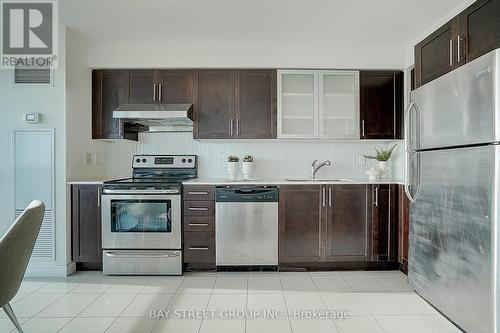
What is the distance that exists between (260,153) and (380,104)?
1.47 m

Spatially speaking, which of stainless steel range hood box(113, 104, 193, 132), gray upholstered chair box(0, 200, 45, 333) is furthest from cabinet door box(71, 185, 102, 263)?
gray upholstered chair box(0, 200, 45, 333)

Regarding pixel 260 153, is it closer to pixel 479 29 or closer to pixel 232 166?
pixel 232 166

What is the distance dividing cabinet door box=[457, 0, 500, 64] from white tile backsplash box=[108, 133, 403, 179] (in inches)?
64.6

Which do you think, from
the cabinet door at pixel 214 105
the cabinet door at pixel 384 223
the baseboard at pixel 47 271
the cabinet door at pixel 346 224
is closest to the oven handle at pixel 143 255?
the baseboard at pixel 47 271

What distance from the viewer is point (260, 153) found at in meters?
3.76

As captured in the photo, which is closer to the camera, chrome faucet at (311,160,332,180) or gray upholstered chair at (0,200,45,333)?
gray upholstered chair at (0,200,45,333)

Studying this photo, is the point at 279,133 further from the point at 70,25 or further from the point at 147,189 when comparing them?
the point at 70,25

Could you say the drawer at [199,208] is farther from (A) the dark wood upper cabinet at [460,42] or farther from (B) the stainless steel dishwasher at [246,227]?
(A) the dark wood upper cabinet at [460,42]

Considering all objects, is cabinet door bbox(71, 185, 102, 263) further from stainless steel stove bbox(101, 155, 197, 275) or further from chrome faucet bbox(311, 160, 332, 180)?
chrome faucet bbox(311, 160, 332, 180)

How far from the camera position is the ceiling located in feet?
8.34

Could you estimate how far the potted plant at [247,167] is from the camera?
11.7 ft

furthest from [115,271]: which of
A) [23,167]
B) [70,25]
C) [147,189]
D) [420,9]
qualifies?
[420,9]

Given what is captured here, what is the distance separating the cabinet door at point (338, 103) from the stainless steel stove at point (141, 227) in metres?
1.77

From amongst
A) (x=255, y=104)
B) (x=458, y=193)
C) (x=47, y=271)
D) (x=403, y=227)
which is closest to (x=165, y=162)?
(x=255, y=104)
